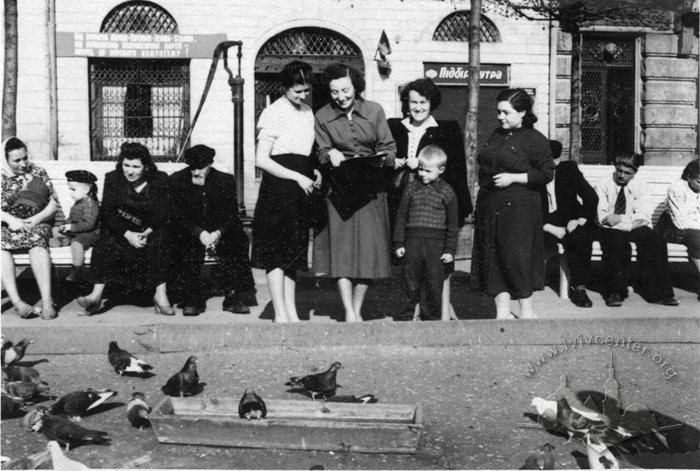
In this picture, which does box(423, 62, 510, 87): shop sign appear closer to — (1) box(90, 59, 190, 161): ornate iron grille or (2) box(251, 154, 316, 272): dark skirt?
(1) box(90, 59, 190, 161): ornate iron grille

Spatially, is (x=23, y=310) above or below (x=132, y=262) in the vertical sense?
below

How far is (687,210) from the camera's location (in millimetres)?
7086

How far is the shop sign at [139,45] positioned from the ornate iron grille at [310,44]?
0.96 metres

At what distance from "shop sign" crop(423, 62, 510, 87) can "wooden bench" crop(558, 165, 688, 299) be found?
21.5ft

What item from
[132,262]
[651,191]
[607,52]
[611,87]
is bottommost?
[132,262]

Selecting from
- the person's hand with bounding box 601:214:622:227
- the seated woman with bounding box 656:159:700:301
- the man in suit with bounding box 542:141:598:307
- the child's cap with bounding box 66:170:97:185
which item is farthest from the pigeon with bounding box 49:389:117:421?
the seated woman with bounding box 656:159:700:301

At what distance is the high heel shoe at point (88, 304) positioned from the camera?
253 inches

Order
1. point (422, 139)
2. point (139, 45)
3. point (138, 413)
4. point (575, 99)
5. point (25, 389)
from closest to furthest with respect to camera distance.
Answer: point (138, 413), point (25, 389), point (422, 139), point (139, 45), point (575, 99)

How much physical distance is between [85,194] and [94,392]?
2916 millimetres

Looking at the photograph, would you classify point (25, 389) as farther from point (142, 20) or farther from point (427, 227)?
point (142, 20)

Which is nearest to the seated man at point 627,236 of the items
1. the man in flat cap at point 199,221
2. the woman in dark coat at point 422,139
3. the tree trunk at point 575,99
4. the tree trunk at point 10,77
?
the woman in dark coat at point 422,139

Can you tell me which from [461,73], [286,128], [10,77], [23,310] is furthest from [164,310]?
[461,73]

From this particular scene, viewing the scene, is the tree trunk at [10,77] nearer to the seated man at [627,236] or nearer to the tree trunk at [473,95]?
the tree trunk at [473,95]

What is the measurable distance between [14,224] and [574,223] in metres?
4.20
